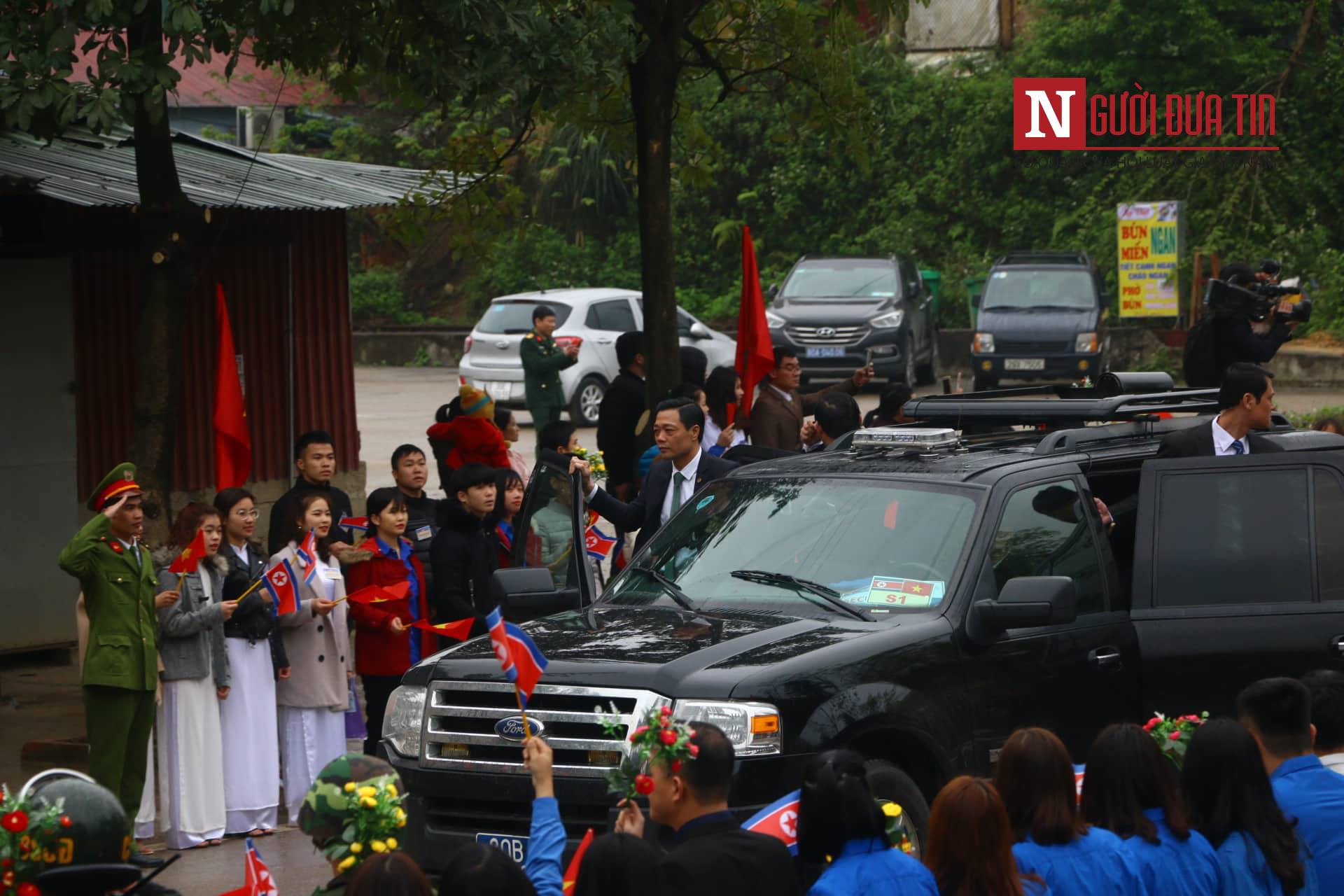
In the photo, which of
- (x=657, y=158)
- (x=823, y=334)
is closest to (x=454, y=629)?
(x=657, y=158)

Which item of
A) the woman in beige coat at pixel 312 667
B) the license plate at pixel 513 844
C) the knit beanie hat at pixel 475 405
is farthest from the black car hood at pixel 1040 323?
the license plate at pixel 513 844

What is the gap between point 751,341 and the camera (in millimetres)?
12578

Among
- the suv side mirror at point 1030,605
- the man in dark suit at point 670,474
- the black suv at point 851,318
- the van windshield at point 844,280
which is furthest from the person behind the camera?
Answer: the van windshield at point 844,280

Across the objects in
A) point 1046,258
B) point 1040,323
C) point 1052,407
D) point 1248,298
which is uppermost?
point 1046,258

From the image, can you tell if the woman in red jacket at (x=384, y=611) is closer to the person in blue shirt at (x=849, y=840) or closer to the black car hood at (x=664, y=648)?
the black car hood at (x=664, y=648)

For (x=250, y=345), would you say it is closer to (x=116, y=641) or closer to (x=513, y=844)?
(x=116, y=641)

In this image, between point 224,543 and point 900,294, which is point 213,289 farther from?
point 900,294

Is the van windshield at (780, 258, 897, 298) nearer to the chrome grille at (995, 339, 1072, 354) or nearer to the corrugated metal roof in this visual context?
the chrome grille at (995, 339, 1072, 354)

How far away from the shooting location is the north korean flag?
5.46m

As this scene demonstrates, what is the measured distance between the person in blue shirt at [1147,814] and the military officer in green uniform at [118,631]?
16.2ft

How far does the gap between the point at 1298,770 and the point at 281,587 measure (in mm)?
5220

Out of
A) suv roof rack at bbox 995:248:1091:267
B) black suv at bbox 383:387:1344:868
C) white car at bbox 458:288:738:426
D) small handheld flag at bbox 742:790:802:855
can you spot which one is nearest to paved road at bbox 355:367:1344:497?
white car at bbox 458:288:738:426

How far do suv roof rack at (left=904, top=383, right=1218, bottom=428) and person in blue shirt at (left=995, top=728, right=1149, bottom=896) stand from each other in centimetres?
395

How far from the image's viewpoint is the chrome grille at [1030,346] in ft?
88.8
